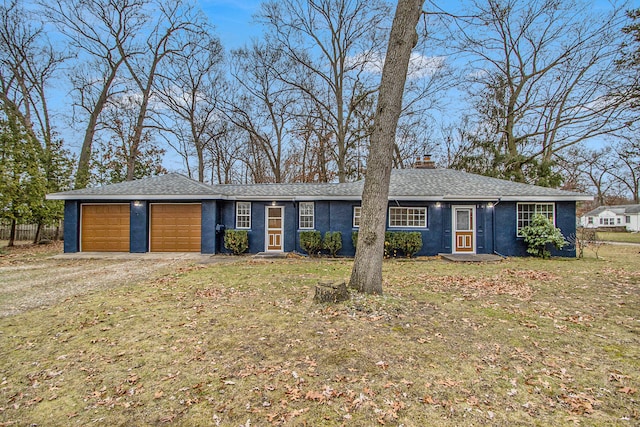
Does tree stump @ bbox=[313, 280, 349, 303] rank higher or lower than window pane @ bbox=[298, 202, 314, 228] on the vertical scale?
lower

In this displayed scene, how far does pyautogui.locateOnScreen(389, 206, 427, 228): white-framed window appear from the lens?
1333cm

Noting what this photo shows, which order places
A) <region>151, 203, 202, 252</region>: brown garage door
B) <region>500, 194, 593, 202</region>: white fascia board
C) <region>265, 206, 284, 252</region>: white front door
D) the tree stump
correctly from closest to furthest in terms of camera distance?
the tree stump
<region>500, 194, 593, 202</region>: white fascia board
<region>151, 203, 202, 252</region>: brown garage door
<region>265, 206, 284, 252</region>: white front door

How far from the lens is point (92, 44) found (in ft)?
64.2

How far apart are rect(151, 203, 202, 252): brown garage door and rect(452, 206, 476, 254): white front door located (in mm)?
11050

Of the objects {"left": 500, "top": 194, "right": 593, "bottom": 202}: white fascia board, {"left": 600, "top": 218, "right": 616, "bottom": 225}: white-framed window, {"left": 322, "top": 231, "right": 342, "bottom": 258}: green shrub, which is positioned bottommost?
{"left": 322, "top": 231, "right": 342, "bottom": 258}: green shrub

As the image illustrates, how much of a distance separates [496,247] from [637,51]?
36.1 ft

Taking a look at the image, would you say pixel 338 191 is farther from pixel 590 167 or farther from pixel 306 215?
pixel 590 167

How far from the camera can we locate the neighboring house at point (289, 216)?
1308 cm

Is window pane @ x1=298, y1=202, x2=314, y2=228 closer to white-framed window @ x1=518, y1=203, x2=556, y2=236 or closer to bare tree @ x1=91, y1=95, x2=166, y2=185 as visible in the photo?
white-framed window @ x1=518, y1=203, x2=556, y2=236

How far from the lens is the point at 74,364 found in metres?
3.59

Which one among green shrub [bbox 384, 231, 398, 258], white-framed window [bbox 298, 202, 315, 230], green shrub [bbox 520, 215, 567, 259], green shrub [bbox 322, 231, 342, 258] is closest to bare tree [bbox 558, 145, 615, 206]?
green shrub [bbox 520, 215, 567, 259]

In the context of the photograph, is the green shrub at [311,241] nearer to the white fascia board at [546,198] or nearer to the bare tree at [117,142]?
the white fascia board at [546,198]

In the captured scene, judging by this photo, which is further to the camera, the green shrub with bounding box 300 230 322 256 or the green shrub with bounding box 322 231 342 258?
the green shrub with bounding box 300 230 322 256

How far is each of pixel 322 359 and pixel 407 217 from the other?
34.5 feet
